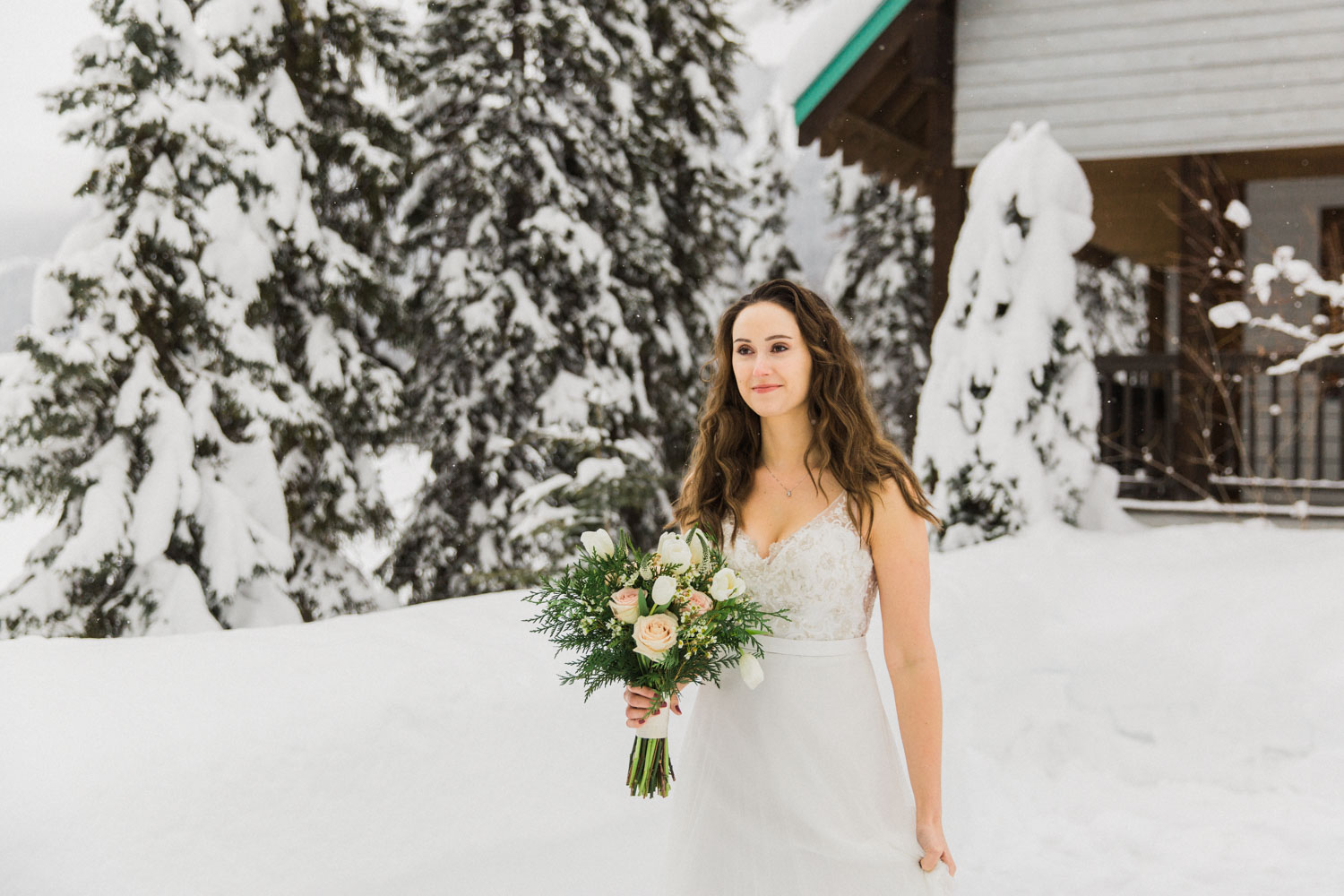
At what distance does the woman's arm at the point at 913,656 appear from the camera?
2188 mm

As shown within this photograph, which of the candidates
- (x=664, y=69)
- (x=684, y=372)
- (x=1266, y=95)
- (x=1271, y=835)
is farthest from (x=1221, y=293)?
(x=664, y=69)

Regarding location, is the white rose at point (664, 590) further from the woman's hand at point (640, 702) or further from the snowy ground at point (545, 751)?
the snowy ground at point (545, 751)

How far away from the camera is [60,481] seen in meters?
7.42

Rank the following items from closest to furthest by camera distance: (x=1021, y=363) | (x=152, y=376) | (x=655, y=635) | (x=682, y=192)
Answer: (x=655, y=635) → (x=152, y=376) → (x=1021, y=363) → (x=682, y=192)

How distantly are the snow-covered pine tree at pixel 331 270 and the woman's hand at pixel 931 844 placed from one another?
332 inches

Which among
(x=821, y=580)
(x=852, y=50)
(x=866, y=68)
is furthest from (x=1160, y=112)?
(x=821, y=580)

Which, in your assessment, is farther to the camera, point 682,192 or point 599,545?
point 682,192

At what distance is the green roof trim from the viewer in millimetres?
9508

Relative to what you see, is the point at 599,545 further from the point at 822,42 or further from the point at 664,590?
the point at 822,42

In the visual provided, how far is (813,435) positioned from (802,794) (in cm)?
79

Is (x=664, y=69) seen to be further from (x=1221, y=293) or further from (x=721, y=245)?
(x=1221, y=293)

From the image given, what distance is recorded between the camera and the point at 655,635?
200 cm

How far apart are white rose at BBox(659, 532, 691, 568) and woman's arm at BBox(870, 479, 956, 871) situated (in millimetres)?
432

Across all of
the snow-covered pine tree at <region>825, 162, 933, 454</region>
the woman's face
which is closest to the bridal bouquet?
the woman's face
